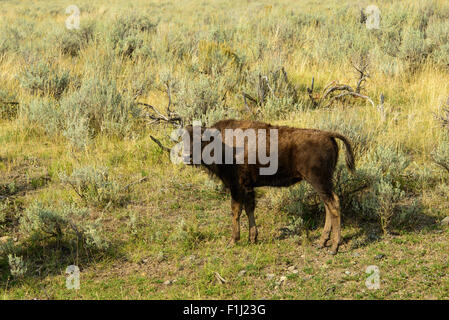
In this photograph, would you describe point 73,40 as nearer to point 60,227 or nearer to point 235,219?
point 60,227

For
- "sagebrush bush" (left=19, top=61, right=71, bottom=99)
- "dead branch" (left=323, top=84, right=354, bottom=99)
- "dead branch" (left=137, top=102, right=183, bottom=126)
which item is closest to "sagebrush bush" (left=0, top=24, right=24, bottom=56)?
"sagebrush bush" (left=19, top=61, right=71, bottom=99)

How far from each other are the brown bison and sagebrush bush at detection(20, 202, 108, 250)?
140 centimetres

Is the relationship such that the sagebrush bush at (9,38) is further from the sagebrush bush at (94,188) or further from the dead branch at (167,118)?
the sagebrush bush at (94,188)

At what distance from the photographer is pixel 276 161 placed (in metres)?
5.11

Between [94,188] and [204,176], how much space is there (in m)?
1.55

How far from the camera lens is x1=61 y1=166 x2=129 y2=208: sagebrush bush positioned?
249 inches

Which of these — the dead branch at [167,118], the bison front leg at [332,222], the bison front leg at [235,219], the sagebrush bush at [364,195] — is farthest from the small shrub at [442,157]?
the dead branch at [167,118]

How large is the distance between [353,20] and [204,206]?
34.2 ft

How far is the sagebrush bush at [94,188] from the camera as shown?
20.8ft

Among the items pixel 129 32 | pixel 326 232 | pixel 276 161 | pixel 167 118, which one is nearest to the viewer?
pixel 276 161

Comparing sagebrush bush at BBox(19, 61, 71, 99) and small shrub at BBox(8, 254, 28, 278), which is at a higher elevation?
sagebrush bush at BBox(19, 61, 71, 99)

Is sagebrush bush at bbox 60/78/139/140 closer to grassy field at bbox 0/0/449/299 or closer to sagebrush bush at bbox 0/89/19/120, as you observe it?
grassy field at bbox 0/0/449/299

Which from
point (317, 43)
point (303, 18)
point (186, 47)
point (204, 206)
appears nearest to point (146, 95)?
point (186, 47)

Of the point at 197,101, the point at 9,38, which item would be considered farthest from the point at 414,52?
the point at 9,38
